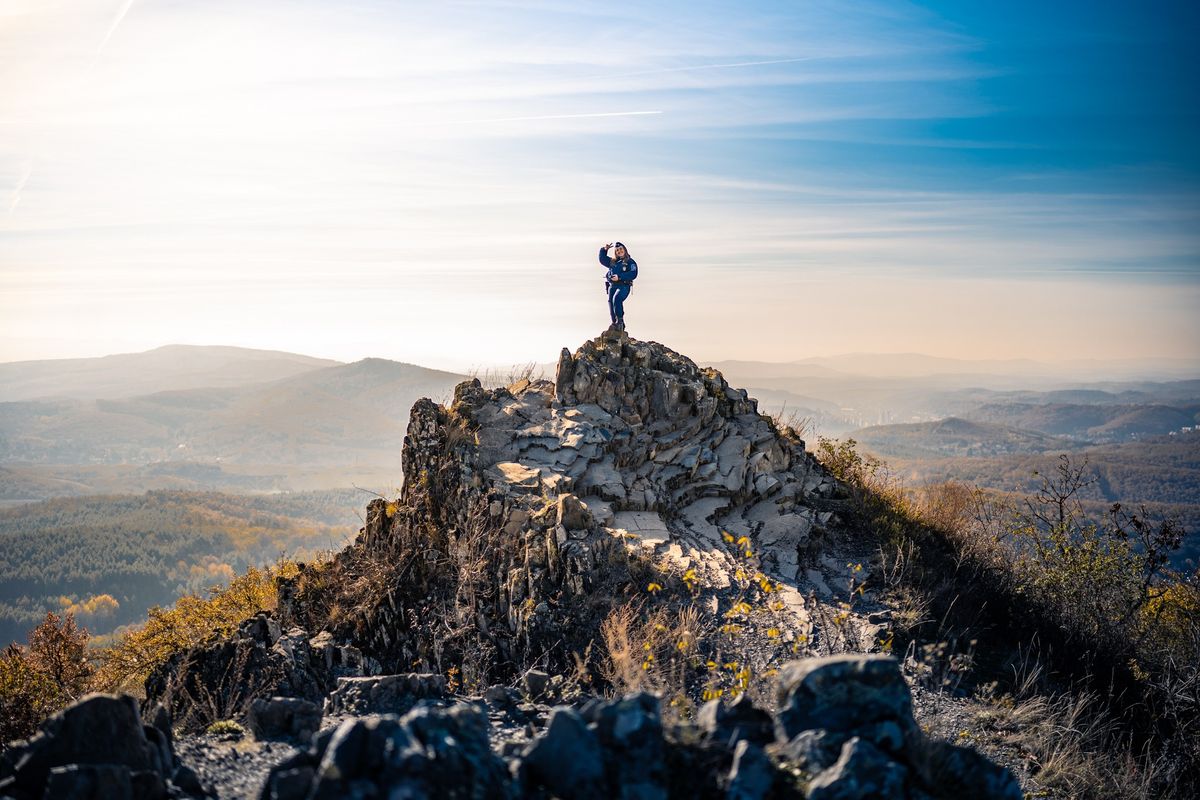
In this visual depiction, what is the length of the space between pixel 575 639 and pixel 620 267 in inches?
451

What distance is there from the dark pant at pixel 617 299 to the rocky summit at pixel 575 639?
84 centimetres

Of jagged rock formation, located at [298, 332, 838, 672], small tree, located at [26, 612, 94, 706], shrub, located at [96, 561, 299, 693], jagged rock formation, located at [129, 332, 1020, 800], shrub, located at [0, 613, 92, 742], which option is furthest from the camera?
shrub, located at [96, 561, 299, 693]

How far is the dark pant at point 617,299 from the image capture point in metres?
21.6

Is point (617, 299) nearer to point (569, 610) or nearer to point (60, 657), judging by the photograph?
point (569, 610)

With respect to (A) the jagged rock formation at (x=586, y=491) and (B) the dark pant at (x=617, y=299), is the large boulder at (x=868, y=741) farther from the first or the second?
(B) the dark pant at (x=617, y=299)

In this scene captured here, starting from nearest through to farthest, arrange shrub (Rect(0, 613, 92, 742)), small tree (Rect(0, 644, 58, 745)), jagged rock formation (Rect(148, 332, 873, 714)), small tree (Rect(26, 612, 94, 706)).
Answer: small tree (Rect(0, 644, 58, 745)) → jagged rock formation (Rect(148, 332, 873, 714)) → shrub (Rect(0, 613, 92, 742)) → small tree (Rect(26, 612, 94, 706))

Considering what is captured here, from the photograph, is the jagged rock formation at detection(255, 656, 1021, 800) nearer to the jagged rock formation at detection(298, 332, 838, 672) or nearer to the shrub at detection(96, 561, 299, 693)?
the jagged rock formation at detection(298, 332, 838, 672)

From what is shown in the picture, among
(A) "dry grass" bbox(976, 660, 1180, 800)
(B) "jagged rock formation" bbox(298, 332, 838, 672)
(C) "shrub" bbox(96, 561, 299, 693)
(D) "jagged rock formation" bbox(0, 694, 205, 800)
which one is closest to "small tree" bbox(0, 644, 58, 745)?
(C) "shrub" bbox(96, 561, 299, 693)

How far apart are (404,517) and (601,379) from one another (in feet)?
21.6

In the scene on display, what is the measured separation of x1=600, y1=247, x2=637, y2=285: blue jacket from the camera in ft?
69.9

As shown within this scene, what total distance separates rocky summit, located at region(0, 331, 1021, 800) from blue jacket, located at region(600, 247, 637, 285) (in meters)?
1.86

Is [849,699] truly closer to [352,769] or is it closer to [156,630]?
[352,769]

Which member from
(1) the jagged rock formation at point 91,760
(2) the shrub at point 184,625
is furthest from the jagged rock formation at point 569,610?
(2) the shrub at point 184,625

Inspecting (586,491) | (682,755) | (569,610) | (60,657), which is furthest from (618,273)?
(60,657)
